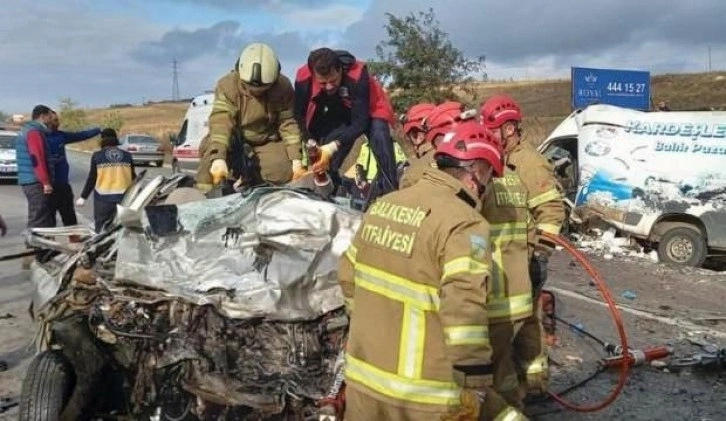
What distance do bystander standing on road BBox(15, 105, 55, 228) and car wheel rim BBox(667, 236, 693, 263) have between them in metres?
8.09

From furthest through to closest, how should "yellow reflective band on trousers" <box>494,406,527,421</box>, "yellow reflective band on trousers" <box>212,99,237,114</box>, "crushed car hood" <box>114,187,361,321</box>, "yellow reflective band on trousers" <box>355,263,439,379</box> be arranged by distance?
"yellow reflective band on trousers" <box>212,99,237,114</box>, "crushed car hood" <box>114,187,361,321</box>, "yellow reflective band on trousers" <box>494,406,527,421</box>, "yellow reflective band on trousers" <box>355,263,439,379</box>

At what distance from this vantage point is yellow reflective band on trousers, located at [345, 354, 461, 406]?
9.25 ft

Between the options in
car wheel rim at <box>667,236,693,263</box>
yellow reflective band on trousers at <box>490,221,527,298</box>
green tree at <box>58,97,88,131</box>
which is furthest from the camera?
green tree at <box>58,97,88,131</box>

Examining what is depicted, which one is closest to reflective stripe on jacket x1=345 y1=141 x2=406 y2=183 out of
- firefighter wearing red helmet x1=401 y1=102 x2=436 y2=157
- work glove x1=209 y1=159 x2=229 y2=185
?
firefighter wearing red helmet x1=401 y1=102 x2=436 y2=157

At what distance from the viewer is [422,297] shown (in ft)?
9.18

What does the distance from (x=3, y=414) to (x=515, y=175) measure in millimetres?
3377

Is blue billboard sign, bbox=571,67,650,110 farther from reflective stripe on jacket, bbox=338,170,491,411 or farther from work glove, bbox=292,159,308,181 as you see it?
reflective stripe on jacket, bbox=338,170,491,411

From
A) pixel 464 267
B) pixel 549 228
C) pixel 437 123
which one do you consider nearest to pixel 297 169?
pixel 437 123

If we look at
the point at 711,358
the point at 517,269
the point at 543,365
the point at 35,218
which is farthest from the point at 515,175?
the point at 35,218

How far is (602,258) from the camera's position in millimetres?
11594

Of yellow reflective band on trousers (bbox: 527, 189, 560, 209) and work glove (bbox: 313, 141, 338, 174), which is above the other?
work glove (bbox: 313, 141, 338, 174)

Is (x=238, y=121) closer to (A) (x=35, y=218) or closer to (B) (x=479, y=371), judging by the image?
(B) (x=479, y=371)

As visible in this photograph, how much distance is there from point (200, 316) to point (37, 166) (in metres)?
6.05

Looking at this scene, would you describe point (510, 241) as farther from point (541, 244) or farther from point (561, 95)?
point (561, 95)
